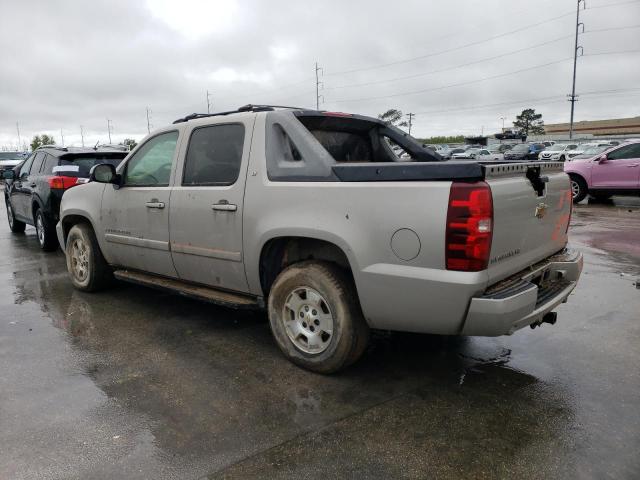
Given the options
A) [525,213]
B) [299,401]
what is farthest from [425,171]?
[299,401]

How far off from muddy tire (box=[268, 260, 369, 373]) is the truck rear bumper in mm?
742

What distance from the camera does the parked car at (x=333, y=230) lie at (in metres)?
2.93

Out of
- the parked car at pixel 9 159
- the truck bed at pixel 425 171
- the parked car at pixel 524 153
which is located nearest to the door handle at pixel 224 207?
the truck bed at pixel 425 171

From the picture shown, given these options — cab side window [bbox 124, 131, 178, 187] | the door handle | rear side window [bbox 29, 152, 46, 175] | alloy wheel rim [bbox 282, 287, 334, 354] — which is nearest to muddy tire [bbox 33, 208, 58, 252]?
rear side window [bbox 29, 152, 46, 175]

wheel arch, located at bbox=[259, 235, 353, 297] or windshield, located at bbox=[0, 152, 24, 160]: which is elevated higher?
windshield, located at bbox=[0, 152, 24, 160]

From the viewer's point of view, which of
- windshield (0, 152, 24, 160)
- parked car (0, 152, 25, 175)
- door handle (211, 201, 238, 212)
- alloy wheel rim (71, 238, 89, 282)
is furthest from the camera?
windshield (0, 152, 24, 160)

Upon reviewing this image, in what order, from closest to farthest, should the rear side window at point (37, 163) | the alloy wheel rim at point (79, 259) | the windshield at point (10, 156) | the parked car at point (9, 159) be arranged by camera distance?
the alloy wheel rim at point (79, 259) < the rear side window at point (37, 163) < the parked car at point (9, 159) < the windshield at point (10, 156)

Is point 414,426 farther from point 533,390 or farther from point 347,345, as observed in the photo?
point 533,390

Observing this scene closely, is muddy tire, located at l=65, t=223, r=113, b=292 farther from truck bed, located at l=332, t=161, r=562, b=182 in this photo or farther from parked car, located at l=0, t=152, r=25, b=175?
parked car, located at l=0, t=152, r=25, b=175

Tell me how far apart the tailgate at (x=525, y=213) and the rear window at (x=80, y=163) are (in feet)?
22.6

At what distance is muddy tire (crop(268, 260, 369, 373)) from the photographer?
3.40 meters

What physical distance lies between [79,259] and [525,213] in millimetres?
4788

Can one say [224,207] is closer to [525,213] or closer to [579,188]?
[525,213]

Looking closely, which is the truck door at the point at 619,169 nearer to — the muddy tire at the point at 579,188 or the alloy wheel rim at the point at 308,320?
the muddy tire at the point at 579,188
